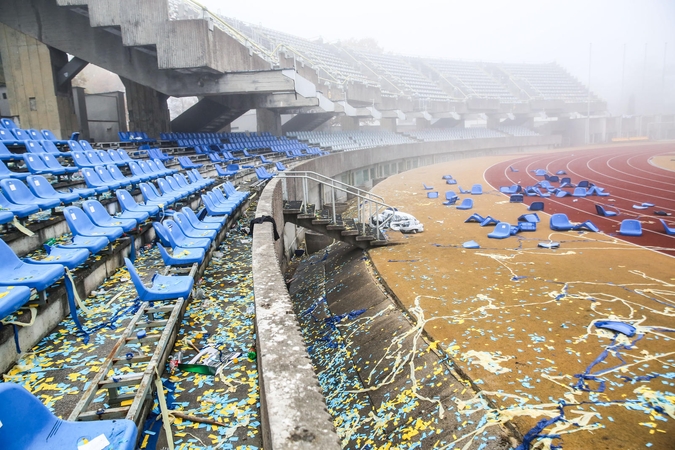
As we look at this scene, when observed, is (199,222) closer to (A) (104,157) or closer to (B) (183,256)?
(B) (183,256)

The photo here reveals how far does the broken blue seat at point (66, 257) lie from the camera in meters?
4.52

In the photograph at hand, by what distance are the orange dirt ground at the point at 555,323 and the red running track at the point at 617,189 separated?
1.67m

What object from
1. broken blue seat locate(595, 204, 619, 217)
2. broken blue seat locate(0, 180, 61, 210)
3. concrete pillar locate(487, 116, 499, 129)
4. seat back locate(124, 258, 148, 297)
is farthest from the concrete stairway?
concrete pillar locate(487, 116, 499, 129)

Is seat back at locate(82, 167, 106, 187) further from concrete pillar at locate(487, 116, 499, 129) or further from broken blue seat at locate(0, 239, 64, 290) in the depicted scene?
concrete pillar at locate(487, 116, 499, 129)

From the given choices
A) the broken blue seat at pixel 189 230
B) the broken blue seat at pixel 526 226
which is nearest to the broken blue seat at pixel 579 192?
the broken blue seat at pixel 526 226

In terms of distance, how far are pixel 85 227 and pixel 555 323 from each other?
6.62 m

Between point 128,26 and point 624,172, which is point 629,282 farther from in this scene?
point 624,172

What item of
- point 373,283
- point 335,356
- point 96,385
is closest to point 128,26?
point 373,283

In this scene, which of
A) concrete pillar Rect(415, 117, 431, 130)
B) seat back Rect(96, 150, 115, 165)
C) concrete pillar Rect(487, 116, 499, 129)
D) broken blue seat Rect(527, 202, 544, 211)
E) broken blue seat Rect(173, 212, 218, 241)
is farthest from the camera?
concrete pillar Rect(487, 116, 499, 129)

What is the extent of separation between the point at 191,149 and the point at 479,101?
136 ft

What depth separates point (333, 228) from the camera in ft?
41.0

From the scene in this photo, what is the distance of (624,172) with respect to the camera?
28188mm

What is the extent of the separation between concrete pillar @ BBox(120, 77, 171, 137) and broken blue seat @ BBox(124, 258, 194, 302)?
20.3 meters

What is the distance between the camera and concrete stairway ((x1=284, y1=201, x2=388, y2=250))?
1253 cm
